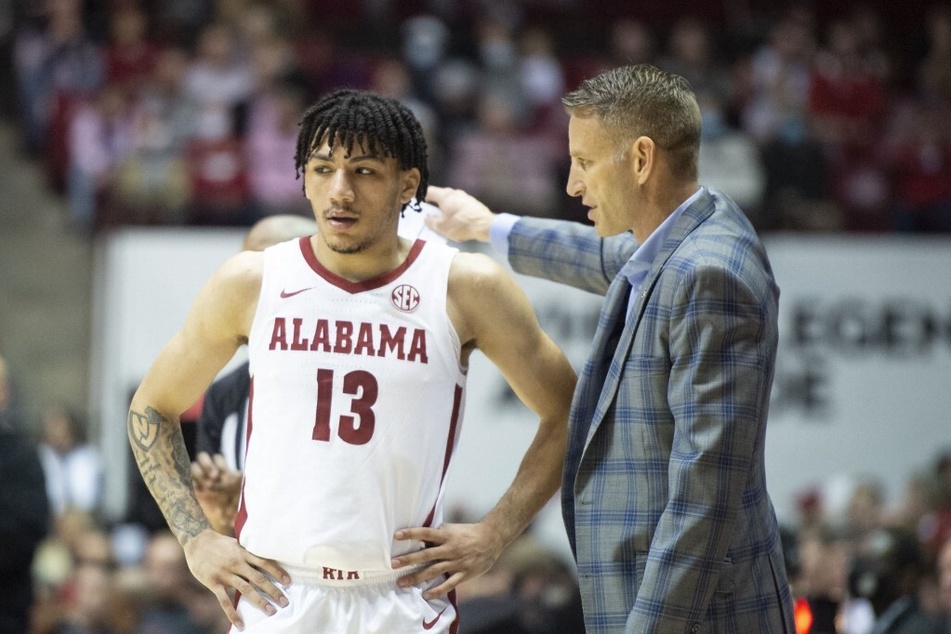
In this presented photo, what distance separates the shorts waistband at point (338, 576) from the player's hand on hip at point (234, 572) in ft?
0.09

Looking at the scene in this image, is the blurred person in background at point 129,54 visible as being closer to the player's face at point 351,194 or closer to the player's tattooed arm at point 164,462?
the player's tattooed arm at point 164,462

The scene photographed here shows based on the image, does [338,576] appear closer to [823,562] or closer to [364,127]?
[364,127]

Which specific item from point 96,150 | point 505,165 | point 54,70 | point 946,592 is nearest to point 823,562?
point 946,592

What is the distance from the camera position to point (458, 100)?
12680mm

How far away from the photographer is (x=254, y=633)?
334cm

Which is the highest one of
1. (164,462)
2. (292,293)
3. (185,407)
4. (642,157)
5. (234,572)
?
(642,157)

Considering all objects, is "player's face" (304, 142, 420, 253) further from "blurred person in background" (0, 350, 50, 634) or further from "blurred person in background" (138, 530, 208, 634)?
"blurred person in background" (138, 530, 208, 634)

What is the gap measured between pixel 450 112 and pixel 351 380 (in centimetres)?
Result: 953

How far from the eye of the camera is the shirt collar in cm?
328

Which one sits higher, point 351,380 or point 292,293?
point 292,293

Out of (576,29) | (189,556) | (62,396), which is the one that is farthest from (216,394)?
(576,29)

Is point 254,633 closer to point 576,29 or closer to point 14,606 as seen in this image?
point 14,606

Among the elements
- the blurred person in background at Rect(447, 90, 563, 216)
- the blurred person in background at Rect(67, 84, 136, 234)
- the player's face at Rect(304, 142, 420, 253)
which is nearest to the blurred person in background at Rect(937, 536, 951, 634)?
the player's face at Rect(304, 142, 420, 253)

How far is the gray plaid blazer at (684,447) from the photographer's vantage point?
299 cm
